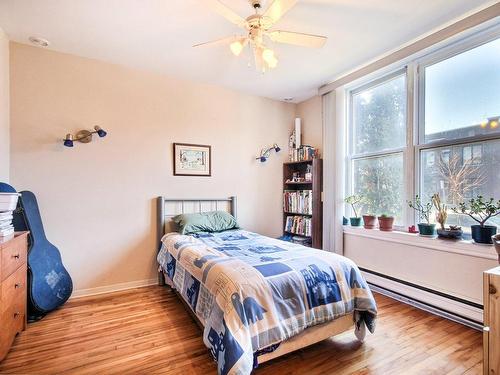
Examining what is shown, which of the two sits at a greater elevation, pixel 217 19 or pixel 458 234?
pixel 217 19

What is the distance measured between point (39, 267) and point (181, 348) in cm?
158

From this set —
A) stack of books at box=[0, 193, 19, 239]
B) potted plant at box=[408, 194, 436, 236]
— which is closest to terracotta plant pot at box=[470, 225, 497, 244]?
potted plant at box=[408, 194, 436, 236]

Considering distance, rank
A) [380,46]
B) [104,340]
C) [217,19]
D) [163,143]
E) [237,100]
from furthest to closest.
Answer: [237,100], [163,143], [380,46], [217,19], [104,340]

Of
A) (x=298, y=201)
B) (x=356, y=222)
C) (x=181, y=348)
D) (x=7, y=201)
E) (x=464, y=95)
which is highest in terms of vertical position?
(x=464, y=95)

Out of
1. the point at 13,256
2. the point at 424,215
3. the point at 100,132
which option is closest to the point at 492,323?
the point at 424,215

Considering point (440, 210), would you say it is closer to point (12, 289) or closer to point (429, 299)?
point (429, 299)

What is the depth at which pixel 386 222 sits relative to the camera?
2912 mm

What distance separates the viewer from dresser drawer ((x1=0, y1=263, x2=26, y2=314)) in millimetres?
1710

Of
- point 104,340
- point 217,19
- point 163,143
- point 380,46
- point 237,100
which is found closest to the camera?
point 104,340

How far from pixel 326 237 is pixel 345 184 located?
0.77 m

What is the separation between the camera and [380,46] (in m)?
2.62

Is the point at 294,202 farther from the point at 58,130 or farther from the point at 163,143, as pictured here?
the point at 58,130

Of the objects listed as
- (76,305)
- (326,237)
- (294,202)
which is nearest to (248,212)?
(294,202)

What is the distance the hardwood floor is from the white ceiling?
262 cm
